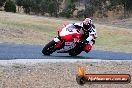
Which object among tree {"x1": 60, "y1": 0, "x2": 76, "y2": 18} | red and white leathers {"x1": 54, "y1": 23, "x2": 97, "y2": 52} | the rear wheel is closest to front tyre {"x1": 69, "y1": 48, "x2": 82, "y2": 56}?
the rear wheel

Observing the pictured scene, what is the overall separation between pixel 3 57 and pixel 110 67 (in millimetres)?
3427

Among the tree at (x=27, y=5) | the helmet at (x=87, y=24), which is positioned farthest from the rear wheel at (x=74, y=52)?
the tree at (x=27, y=5)

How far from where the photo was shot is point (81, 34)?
670 inches

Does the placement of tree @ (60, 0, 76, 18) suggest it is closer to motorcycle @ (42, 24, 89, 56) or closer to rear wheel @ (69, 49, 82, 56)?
rear wheel @ (69, 49, 82, 56)

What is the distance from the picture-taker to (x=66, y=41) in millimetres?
16969

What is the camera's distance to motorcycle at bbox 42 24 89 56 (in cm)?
1688

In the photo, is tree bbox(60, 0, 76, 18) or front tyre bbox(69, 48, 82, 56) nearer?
front tyre bbox(69, 48, 82, 56)

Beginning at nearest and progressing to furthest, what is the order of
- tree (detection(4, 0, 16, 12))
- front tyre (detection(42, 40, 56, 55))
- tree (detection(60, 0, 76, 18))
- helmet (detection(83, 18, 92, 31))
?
1. front tyre (detection(42, 40, 56, 55))
2. helmet (detection(83, 18, 92, 31))
3. tree (detection(4, 0, 16, 12))
4. tree (detection(60, 0, 76, 18))

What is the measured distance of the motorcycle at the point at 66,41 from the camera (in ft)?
55.4

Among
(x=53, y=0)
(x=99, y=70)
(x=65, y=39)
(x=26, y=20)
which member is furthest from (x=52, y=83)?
(x=53, y=0)

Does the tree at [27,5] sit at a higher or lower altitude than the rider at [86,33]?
lower

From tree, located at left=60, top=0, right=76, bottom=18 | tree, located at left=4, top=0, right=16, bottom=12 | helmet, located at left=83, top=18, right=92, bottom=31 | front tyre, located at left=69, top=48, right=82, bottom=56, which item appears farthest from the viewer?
tree, located at left=60, top=0, right=76, bottom=18

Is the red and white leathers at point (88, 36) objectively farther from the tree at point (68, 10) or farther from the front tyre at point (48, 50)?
the tree at point (68, 10)

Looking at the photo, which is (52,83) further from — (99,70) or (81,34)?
(81,34)
